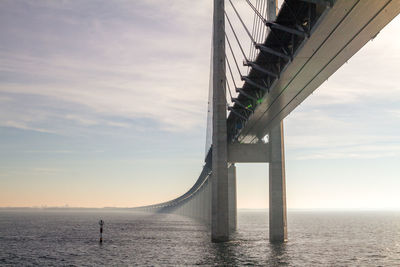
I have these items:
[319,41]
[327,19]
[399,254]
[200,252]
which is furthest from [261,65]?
[399,254]

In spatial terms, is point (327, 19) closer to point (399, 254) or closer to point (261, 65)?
point (261, 65)

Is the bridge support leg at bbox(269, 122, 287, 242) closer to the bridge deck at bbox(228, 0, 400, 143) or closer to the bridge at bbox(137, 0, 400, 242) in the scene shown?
the bridge at bbox(137, 0, 400, 242)

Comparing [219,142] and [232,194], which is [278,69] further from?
[232,194]

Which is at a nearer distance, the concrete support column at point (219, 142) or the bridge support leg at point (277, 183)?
the concrete support column at point (219, 142)

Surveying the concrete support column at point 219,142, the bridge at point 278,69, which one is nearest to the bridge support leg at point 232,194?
the bridge at point 278,69

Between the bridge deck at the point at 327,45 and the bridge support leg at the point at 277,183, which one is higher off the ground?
the bridge deck at the point at 327,45

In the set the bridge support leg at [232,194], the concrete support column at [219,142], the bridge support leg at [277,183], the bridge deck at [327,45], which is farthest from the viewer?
the bridge support leg at [232,194]

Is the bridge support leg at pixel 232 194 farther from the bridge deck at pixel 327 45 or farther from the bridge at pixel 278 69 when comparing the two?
the bridge deck at pixel 327 45

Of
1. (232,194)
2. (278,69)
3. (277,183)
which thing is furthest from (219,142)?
(232,194)
